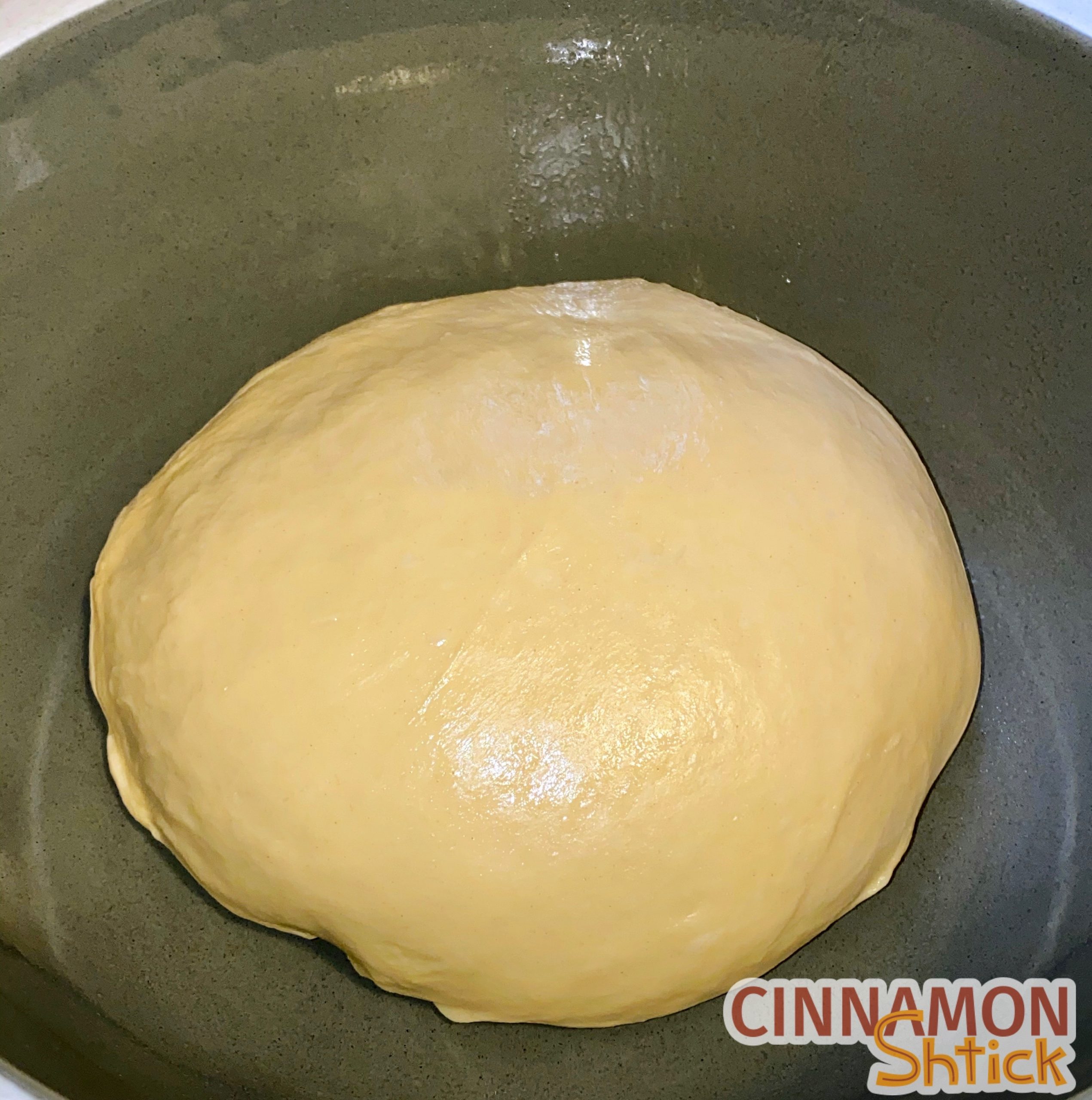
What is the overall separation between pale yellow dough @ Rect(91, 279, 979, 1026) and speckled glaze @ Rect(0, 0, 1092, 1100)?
138 mm

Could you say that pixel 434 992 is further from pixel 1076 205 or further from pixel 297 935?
pixel 1076 205

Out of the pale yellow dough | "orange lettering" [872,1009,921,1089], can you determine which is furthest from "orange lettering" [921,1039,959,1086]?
the pale yellow dough

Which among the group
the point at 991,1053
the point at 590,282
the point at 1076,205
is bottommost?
the point at 991,1053

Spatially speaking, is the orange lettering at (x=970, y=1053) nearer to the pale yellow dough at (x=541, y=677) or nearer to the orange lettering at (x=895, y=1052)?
the orange lettering at (x=895, y=1052)

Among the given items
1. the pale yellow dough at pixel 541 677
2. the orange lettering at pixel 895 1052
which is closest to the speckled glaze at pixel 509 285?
the orange lettering at pixel 895 1052

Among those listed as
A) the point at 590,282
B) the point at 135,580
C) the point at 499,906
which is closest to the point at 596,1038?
the point at 499,906

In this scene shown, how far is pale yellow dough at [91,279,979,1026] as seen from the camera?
73cm

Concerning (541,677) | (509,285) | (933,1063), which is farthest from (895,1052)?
(509,285)

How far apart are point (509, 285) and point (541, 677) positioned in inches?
25.0

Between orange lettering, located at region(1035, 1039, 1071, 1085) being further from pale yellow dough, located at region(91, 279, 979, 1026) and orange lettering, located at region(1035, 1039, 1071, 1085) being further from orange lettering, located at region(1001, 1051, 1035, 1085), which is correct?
pale yellow dough, located at region(91, 279, 979, 1026)

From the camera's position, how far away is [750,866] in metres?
0.74

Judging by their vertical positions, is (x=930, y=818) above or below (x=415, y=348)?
below

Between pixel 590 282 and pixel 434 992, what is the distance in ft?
2.51

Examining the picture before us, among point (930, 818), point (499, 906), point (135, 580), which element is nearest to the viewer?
point (499, 906)
